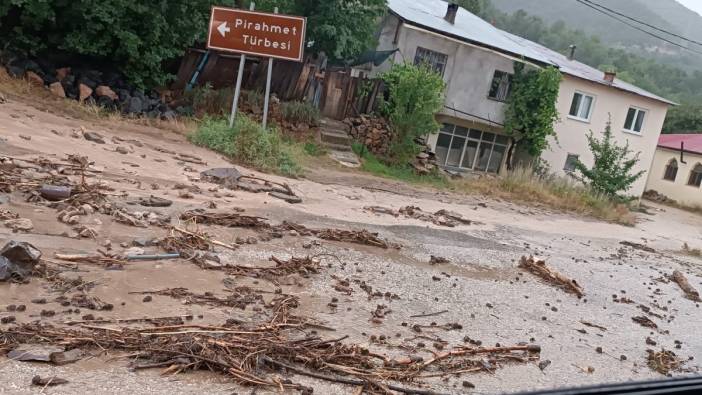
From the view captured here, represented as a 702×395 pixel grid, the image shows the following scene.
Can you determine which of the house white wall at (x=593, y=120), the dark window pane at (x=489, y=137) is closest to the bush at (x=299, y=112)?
the dark window pane at (x=489, y=137)

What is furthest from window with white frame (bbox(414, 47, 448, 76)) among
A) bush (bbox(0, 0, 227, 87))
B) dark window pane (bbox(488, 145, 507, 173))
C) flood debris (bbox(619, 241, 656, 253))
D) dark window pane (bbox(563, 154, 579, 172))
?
flood debris (bbox(619, 241, 656, 253))

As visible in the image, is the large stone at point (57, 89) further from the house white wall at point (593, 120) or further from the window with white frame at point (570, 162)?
the window with white frame at point (570, 162)

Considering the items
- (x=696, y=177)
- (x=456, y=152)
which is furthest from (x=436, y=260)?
(x=696, y=177)

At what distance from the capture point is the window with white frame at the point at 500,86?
81.0ft

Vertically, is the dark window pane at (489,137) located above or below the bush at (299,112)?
above

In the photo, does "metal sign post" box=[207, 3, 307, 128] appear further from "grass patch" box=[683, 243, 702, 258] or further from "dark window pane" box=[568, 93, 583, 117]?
"dark window pane" box=[568, 93, 583, 117]

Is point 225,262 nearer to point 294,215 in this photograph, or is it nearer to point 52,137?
point 294,215

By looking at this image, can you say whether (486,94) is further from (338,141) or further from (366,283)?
(366,283)

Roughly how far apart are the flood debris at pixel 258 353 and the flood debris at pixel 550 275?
3.60 meters

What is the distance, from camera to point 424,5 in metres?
26.4

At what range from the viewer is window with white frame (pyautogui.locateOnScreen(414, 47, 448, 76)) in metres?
23.0

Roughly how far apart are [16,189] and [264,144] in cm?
700

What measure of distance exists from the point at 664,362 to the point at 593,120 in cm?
2387

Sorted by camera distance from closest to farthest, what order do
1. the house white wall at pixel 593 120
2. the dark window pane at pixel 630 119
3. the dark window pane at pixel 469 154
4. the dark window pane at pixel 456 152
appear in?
the dark window pane at pixel 456 152 < the dark window pane at pixel 469 154 < the house white wall at pixel 593 120 < the dark window pane at pixel 630 119
